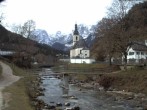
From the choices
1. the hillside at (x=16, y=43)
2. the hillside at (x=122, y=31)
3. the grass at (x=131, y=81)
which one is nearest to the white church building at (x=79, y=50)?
the hillside at (x=16, y=43)

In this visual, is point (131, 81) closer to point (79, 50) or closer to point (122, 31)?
point (122, 31)

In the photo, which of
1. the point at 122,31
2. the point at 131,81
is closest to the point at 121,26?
the point at 122,31

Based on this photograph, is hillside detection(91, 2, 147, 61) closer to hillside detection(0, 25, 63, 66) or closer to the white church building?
hillside detection(0, 25, 63, 66)

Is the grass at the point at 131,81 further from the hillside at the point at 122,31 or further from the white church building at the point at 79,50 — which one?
the white church building at the point at 79,50

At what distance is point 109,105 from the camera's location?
→ 111ft

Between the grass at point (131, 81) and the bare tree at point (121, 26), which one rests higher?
the bare tree at point (121, 26)

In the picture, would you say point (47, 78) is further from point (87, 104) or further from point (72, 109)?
point (72, 109)

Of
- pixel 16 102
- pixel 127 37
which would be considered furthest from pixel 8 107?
pixel 127 37

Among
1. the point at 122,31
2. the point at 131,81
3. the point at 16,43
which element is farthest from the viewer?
the point at 16,43

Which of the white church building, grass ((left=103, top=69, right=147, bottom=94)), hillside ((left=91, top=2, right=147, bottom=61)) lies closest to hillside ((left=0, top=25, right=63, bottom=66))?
the white church building

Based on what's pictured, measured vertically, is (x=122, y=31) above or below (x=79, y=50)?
below

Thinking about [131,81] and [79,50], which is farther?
[79,50]

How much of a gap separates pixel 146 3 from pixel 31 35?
114ft

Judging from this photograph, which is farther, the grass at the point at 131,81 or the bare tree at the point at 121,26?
the bare tree at the point at 121,26
